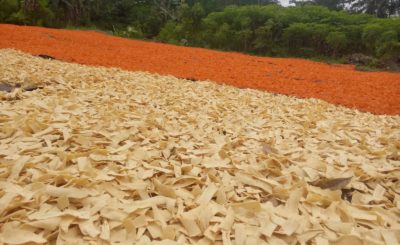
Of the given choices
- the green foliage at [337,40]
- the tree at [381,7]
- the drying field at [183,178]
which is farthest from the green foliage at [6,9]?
the tree at [381,7]

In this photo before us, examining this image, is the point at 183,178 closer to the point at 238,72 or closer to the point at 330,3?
the point at 238,72

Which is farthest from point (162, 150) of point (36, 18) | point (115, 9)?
point (115, 9)

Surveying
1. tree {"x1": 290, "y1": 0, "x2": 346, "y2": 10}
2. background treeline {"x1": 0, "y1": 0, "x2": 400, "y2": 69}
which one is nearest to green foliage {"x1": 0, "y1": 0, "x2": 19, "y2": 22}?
background treeline {"x1": 0, "y1": 0, "x2": 400, "y2": 69}

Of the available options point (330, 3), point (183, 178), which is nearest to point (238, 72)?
point (183, 178)

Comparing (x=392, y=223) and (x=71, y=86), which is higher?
(x=71, y=86)

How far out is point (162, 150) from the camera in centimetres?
214

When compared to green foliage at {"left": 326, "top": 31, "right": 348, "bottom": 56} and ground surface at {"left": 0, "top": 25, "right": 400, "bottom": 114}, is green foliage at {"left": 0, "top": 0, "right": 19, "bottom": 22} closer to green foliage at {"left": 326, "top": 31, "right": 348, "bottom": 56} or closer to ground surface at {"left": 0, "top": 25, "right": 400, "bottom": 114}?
ground surface at {"left": 0, "top": 25, "right": 400, "bottom": 114}

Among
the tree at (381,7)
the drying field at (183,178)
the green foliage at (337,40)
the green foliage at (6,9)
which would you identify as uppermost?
the tree at (381,7)

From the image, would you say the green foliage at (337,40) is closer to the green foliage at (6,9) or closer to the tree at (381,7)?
the tree at (381,7)

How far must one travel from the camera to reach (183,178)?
176cm

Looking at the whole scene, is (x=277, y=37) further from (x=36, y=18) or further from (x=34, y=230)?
(x=34, y=230)

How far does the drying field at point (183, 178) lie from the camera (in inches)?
53.2

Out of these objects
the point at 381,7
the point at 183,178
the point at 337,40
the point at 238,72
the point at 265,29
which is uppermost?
the point at 381,7

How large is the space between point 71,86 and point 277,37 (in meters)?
14.6
